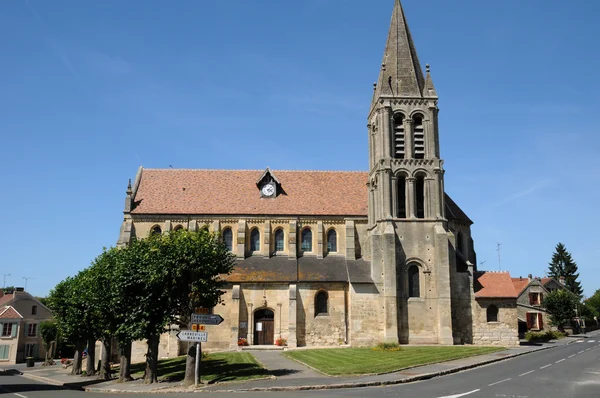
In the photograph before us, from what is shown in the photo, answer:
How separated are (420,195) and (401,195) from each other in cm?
163

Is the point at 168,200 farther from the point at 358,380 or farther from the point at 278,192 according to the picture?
the point at 358,380

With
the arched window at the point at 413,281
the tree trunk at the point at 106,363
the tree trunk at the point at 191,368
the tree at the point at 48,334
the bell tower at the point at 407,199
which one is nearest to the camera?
the tree trunk at the point at 191,368

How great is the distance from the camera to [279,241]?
155 ft

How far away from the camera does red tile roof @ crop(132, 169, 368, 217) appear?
155 feet

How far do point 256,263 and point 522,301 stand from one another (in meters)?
44.9

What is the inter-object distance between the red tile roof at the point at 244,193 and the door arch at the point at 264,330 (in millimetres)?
9491

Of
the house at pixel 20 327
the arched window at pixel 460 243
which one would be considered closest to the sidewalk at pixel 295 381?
the arched window at pixel 460 243

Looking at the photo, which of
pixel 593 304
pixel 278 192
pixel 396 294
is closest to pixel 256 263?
pixel 278 192

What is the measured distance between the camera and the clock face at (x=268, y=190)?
48584 millimetres

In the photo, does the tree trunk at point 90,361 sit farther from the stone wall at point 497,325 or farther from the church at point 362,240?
the stone wall at point 497,325

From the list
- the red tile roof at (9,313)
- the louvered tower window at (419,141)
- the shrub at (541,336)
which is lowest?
the shrub at (541,336)

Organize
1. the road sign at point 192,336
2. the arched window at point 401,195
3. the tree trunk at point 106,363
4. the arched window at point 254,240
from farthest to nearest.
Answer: the arched window at point 254,240 < the arched window at point 401,195 < the tree trunk at point 106,363 < the road sign at point 192,336

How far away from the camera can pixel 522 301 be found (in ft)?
238

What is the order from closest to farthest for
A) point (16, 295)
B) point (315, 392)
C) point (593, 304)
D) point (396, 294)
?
point (315, 392) → point (396, 294) → point (16, 295) → point (593, 304)
